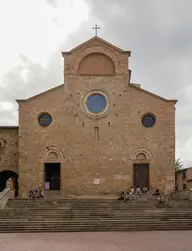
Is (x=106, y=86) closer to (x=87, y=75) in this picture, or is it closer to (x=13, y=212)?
(x=87, y=75)

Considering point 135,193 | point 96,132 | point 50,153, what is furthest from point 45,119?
point 135,193

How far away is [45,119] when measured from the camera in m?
31.8

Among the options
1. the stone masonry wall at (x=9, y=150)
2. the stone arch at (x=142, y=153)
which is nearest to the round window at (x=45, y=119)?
the stone masonry wall at (x=9, y=150)

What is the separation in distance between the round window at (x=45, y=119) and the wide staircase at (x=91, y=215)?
284 inches

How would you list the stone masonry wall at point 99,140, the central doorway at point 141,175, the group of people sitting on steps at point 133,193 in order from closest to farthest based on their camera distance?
the group of people sitting on steps at point 133,193
the stone masonry wall at point 99,140
the central doorway at point 141,175

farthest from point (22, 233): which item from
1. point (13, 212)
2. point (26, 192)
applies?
point (26, 192)

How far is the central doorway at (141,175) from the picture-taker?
1225 inches

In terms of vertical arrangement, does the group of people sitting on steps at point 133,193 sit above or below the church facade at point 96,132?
below

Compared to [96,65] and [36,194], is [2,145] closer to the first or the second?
[36,194]

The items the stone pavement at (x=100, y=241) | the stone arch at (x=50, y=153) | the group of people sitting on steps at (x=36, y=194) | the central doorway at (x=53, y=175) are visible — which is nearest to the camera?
the stone pavement at (x=100, y=241)

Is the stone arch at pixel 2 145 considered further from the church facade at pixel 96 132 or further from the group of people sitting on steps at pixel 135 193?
the group of people sitting on steps at pixel 135 193

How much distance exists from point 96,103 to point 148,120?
464 cm

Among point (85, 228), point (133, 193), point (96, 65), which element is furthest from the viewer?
point (96, 65)

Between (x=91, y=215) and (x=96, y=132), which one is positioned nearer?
(x=91, y=215)
